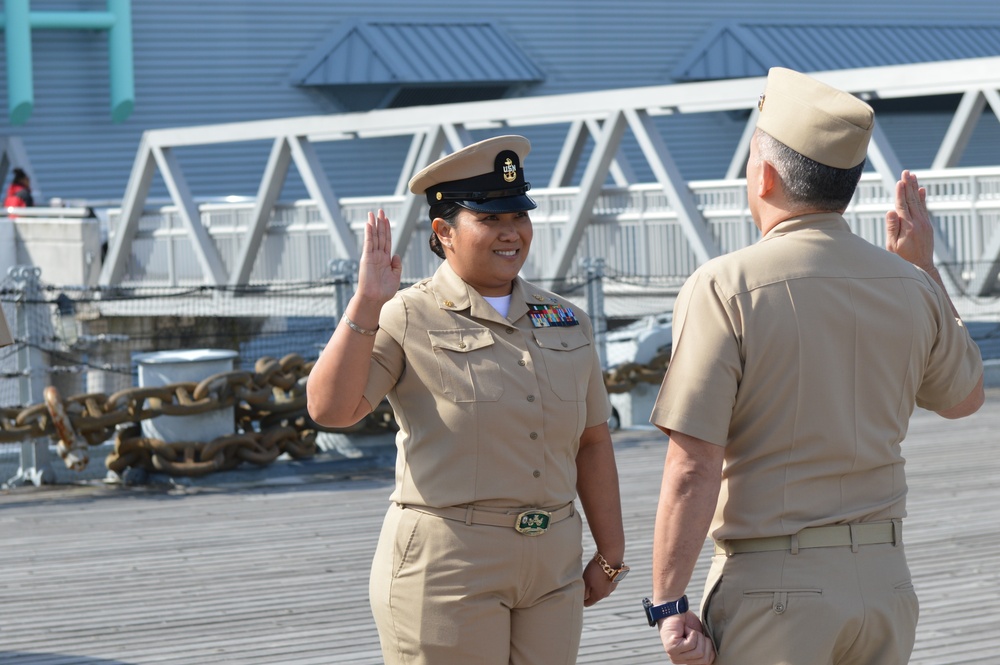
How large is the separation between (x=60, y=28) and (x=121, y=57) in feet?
3.75

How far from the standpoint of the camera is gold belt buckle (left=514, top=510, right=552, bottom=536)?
300cm

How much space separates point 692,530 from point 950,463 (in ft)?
23.1

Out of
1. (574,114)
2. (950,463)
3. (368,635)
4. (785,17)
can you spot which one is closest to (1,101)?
(574,114)

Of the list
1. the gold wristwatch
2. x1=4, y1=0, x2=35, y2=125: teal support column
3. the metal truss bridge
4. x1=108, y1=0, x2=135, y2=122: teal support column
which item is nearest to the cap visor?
the gold wristwatch

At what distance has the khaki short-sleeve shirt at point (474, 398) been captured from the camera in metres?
3.01

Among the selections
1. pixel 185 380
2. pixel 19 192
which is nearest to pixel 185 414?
pixel 185 380

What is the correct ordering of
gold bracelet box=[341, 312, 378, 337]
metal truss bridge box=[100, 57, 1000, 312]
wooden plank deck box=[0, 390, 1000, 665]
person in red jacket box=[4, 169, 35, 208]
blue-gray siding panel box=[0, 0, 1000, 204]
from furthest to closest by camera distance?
1. blue-gray siding panel box=[0, 0, 1000, 204]
2. person in red jacket box=[4, 169, 35, 208]
3. metal truss bridge box=[100, 57, 1000, 312]
4. wooden plank deck box=[0, 390, 1000, 665]
5. gold bracelet box=[341, 312, 378, 337]

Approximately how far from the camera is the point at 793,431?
2.63 m

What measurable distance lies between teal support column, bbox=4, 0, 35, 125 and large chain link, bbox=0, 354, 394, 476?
58.1 ft

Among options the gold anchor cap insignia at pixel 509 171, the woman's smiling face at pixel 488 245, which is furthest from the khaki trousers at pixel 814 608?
the gold anchor cap insignia at pixel 509 171

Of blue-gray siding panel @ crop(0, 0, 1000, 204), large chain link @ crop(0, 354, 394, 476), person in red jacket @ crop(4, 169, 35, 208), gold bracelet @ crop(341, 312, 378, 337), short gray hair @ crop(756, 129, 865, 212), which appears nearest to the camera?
short gray hair @ crop(756, 129, 865, 212)

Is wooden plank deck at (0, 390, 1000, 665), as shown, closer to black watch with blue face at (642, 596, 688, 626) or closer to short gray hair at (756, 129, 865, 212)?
black watch with blue face at (642, 596, 688, 626)

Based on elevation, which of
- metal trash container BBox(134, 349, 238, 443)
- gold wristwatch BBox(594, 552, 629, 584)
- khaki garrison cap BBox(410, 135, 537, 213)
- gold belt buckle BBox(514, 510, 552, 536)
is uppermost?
khaki garrison cap BBox(410, 135, 537, 213)

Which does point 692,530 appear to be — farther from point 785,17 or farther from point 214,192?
point 785,17
